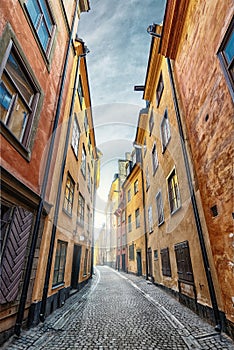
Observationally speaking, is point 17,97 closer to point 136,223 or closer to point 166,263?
point 166,263

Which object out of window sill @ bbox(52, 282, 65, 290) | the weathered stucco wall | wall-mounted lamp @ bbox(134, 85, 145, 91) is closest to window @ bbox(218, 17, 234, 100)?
the weathered stucco wall

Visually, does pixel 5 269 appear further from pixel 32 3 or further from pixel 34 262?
pixel 32 3

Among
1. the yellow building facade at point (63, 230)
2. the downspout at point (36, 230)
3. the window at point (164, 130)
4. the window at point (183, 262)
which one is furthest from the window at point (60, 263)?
the window at point (164, 130)

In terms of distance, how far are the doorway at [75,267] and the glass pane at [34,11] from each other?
9.59 metres

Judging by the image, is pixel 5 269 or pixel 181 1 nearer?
pixel 5 269

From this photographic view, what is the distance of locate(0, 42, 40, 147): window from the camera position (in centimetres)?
428

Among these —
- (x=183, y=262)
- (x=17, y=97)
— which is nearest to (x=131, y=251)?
(x=183, y=262)

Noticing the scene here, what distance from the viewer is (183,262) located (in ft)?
22.7

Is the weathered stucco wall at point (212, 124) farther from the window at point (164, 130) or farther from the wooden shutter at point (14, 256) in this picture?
the wooden shutter at point (14, 256)

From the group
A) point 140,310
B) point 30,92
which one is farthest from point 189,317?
point 30,92

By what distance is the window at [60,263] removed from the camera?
6.86 meters

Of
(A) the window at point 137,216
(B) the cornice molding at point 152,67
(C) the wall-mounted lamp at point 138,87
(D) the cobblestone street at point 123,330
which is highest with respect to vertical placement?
(C) the wall-mounted lamp at point 138,87

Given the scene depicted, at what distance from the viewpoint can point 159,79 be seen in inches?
443

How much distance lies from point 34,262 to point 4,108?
4050 millimetres
